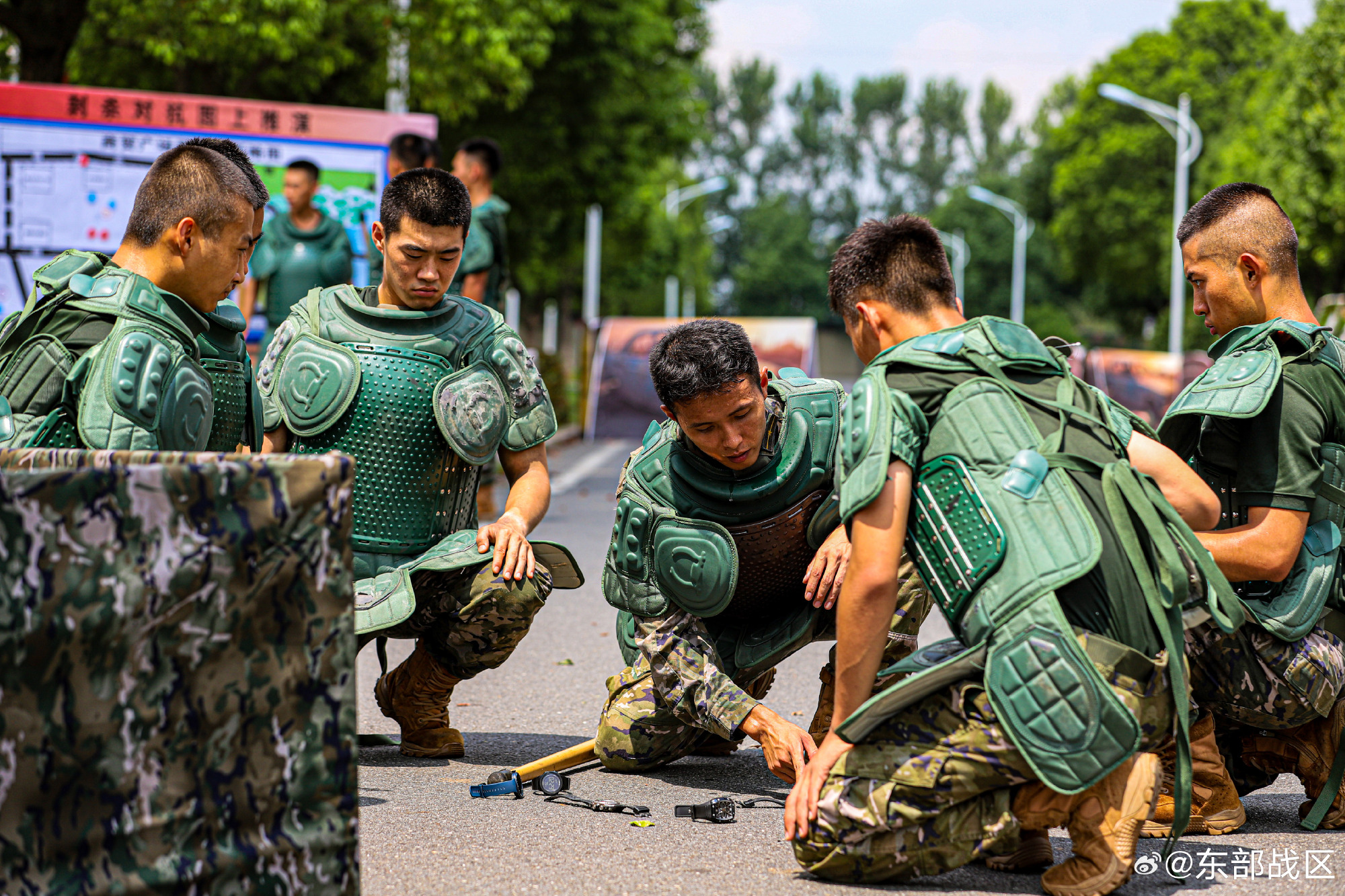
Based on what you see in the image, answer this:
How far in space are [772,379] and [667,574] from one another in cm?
79

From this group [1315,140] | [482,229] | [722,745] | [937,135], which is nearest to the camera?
[722,745]

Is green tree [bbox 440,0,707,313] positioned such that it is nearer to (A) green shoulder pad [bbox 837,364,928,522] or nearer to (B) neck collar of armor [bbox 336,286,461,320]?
(B) neck collar of armor [bbox 336,286,461,320]

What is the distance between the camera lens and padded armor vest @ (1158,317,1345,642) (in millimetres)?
3848

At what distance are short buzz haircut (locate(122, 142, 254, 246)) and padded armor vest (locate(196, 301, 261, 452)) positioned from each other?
27 cm

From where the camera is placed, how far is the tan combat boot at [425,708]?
4.75 metres

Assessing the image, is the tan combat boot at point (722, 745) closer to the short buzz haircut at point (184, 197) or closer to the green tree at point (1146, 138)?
the short buzz haircut at point (184, 197)

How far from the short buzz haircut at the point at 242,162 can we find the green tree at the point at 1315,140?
26.1 metres

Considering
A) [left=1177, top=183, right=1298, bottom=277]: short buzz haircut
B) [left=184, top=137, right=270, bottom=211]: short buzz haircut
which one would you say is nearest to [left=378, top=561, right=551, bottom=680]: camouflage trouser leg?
[left=184, top=137, right=270, bottom=211]: short buzz haircut

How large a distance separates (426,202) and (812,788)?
235 cm

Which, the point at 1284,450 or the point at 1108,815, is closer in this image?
the point at 1108,815

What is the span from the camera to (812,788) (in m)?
3.34

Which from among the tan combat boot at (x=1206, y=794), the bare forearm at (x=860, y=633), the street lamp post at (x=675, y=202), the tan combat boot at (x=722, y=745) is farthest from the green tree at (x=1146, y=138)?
the bare forearm at (x=860, y=633)

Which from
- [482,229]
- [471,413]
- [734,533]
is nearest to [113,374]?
[471,413]

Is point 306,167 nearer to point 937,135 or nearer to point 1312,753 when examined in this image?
point 1312,753
